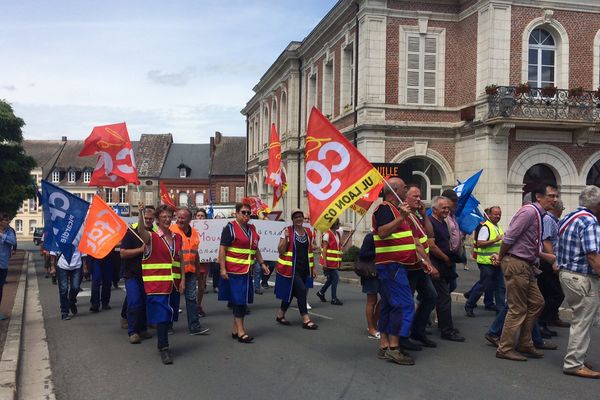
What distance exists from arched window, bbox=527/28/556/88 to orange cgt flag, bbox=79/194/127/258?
18.4m

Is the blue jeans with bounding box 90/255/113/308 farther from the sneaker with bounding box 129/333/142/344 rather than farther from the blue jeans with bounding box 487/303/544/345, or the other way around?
the blue jeans with bounding box 487/303/544/345

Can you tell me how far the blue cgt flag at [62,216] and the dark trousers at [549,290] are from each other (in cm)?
640

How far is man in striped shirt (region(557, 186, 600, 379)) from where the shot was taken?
19.5 ft

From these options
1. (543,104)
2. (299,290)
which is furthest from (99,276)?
(543,104)

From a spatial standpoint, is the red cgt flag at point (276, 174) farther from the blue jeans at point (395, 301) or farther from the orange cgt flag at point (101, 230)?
the blue jeans at point (395, 301)

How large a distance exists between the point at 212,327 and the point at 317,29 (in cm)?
2306

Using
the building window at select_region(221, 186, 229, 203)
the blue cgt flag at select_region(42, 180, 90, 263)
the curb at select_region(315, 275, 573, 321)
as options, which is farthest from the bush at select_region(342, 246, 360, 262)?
A: the building window at select_region(221, 186, 229, 203)

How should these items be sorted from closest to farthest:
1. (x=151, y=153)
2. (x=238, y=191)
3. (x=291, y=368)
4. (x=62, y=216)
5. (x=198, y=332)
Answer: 1. (x=291, y=368)
2. (x=198, y=332)
3. (x=62, y=216)
4. (x=238, y=191)
5. (x=151, y=153)

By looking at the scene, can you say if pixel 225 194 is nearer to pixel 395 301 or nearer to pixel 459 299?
pixel 459 299

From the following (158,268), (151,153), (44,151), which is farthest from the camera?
(44,151)

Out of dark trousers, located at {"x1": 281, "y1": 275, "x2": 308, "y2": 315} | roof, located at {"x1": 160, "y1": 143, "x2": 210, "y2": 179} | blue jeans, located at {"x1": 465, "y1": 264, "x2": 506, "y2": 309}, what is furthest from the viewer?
roof, located at {"x1": 160, "y1": 143, "x2": 210, "y2": 179}

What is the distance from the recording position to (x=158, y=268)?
6949 millimetres

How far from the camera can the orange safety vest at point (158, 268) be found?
272 inches

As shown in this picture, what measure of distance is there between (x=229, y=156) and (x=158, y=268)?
222ft
